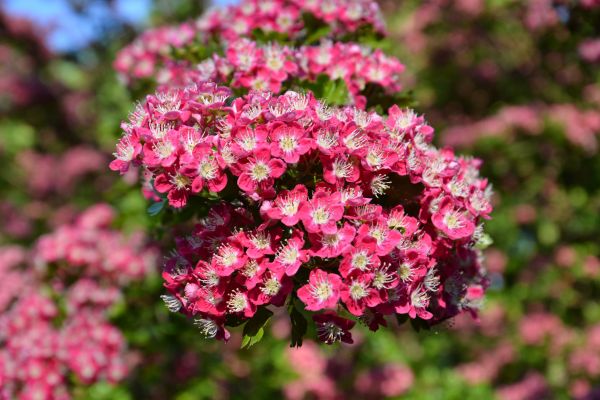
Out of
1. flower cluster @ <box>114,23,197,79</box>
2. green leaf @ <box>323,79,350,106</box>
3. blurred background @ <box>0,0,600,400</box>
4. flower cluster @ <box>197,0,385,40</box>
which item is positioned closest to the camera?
green leaf @ <box>323,79,350,106</box>

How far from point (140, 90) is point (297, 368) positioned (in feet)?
7.74

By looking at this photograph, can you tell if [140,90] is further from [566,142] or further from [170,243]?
[566,142]

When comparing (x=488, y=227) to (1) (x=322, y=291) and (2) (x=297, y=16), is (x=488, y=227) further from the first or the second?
(1) (x=322, y=291)

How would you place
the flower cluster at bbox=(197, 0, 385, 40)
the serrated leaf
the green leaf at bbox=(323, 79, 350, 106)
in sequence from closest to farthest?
the serrated leaf
the green leaf at bbox=(323, 79, 350, 106)
the flower cluster at bbox=(197, 0, 385, 40)

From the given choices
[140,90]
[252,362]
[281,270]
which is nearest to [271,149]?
[281,270]

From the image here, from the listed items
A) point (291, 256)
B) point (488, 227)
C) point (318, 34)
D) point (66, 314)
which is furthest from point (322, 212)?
point (488, 227)

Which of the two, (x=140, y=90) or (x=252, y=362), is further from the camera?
(x=252, y=362)

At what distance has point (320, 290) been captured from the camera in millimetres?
1390

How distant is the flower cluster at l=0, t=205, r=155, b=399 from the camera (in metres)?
2.78

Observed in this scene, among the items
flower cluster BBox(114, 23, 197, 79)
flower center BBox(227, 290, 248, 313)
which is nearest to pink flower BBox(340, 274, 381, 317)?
flower center BBox(227, 290, 248, 313)

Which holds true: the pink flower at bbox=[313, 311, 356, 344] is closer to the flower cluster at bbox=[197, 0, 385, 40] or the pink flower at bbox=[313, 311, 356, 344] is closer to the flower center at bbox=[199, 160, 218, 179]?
the flower center at bbox=[199, 160, 218, 179]

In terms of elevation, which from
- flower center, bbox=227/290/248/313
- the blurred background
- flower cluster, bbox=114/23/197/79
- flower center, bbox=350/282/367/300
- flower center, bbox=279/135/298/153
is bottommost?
the blurred background

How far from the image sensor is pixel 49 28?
23.9 feet

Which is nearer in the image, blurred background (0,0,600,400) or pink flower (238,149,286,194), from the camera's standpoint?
pink flower (238,149,286,194)
